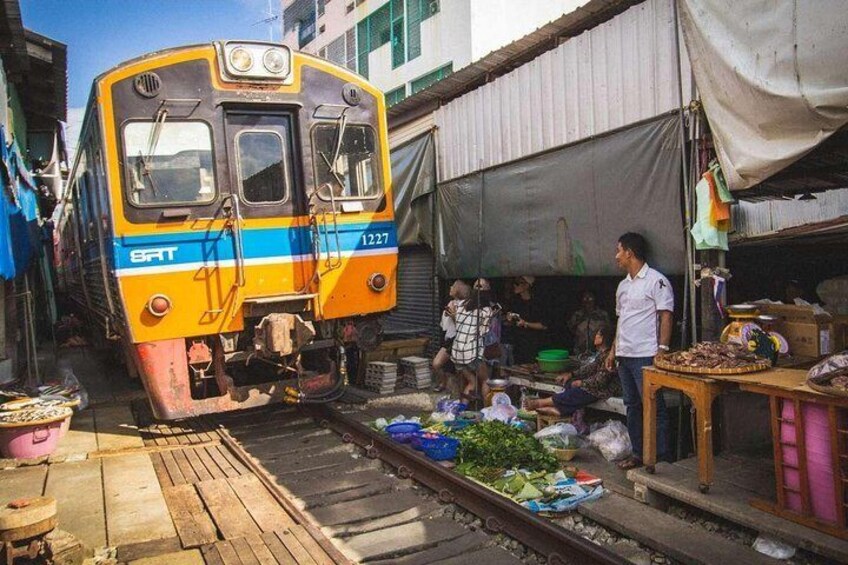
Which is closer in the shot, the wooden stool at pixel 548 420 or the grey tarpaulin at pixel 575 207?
the grey tarpaulin at pixel 575 207

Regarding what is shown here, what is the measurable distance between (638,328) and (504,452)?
1.47m

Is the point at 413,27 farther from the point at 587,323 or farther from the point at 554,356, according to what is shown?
the point at 554,356

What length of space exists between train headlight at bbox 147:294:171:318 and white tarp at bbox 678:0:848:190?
190 inches

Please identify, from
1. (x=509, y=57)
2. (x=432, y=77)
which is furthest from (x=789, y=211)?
(x=432, y=77)

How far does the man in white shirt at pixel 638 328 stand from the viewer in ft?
15.6

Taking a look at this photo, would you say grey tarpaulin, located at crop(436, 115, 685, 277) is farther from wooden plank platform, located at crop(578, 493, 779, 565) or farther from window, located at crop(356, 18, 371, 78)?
window, located at crop(356, 18, 371, 78)

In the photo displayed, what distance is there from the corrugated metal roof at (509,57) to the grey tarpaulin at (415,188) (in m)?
0.53

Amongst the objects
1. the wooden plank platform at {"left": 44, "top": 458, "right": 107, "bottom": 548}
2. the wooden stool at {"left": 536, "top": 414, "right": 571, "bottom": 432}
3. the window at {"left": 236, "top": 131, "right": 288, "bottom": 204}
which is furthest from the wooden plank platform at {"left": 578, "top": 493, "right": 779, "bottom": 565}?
the window at {"left": 236, "top": 131, "right": 288, "bottom": 204}

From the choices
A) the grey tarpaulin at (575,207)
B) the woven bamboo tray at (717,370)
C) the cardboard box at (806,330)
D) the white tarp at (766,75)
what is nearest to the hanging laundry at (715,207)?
the white tarp at (766,75)

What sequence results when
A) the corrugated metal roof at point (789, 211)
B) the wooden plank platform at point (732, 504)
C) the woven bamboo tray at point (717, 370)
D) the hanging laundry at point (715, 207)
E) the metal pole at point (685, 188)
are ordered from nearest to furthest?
the wooden plank platform at point (732, 504)
the woven bamboo tray at point (717, 370)
the hanging laundry at point (715, 207)
the metal pole at point (685, 188)
the corrugated metal roof at point (789, 211)

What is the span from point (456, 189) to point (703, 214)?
409cm

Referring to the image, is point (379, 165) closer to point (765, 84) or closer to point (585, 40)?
point (585, 40)

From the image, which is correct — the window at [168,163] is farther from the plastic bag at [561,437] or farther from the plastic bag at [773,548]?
the plastic bag at [773,548]

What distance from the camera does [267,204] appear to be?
6.31 m
